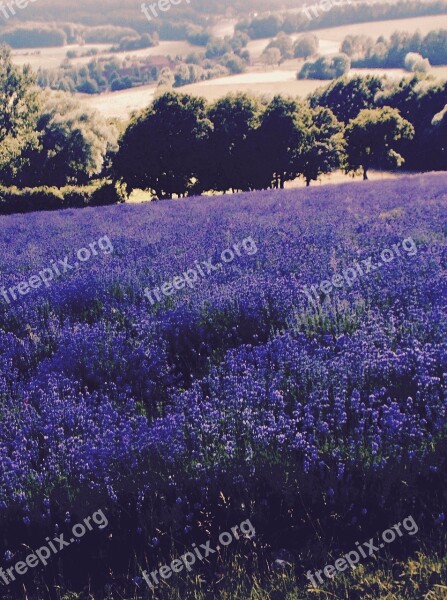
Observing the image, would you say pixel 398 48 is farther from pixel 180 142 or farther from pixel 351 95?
pixel 180 142

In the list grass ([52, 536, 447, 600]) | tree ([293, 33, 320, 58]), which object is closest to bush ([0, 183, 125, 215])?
grass ([52, 536, 447, 600])

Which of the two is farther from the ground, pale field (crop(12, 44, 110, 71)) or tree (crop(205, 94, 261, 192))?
pale field (crop(12, 44, 110, 71))

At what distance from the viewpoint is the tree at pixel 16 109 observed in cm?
2887

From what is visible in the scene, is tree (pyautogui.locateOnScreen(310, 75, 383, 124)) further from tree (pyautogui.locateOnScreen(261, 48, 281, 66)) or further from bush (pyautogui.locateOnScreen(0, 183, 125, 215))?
tree (pyautogui.locateOnScreen(261, 48, 281, 66))

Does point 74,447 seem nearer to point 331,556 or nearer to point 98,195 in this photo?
point 331,556

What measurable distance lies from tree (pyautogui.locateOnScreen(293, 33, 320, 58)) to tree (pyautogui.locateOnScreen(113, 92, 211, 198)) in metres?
64.1

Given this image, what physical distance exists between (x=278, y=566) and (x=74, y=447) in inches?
47.5

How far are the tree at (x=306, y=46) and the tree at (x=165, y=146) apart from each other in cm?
6406

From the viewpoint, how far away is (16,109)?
1185 inches

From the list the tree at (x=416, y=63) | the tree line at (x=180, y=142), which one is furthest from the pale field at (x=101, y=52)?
the tree line at (x=180, y=142)

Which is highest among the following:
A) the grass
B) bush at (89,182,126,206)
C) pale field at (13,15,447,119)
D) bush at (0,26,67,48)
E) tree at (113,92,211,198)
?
bush at (0,26,67,48)

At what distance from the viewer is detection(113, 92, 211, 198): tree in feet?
94.1

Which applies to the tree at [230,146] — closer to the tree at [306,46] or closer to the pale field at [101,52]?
the tree at [306,46]

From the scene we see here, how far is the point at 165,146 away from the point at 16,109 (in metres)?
9.05
